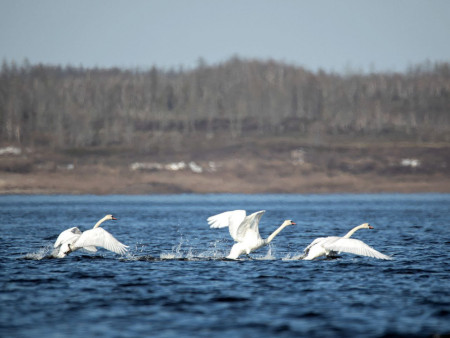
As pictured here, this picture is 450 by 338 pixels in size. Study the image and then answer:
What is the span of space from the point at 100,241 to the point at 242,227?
461 cm

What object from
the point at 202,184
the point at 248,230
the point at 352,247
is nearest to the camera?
the point at 352,247

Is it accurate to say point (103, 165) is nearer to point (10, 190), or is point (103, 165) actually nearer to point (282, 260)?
point (10, 190)

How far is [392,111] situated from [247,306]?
136m

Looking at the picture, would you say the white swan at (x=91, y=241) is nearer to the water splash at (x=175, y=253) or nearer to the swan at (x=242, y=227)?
the water splash at (x=175, y=253)

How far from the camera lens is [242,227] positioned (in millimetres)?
23625

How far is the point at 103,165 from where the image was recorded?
10031 centimetres

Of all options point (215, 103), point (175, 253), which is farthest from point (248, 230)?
point (215, 103)

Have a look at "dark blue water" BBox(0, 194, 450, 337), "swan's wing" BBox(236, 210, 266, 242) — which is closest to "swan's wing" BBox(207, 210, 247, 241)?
"swan's wing" BBox(236, 210, 266, 242)

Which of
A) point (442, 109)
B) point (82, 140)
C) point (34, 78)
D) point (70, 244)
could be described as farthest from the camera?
point (34, 78)

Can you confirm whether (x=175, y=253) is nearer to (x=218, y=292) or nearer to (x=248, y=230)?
(x=248, y=230)

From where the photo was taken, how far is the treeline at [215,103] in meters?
123

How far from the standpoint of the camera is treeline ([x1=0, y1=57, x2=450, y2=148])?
404 ft

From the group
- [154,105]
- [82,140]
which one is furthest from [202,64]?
[82,140]

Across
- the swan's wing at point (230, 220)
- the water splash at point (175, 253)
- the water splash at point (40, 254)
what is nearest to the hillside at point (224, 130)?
the water splash at point (175, 253)
